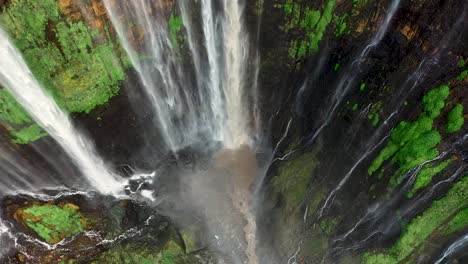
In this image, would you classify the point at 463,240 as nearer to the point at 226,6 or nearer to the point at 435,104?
the point at 435,104

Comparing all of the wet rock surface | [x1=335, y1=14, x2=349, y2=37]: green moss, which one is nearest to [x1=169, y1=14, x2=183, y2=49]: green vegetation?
[x1=335, y1=14, x2=349, y2=37]: green moss

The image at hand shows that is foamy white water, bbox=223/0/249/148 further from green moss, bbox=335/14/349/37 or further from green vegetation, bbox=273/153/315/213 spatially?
green moss, bbox=335/14/349/37

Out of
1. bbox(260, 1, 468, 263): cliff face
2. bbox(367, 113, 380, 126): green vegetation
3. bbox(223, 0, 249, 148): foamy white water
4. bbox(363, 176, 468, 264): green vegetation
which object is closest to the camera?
bbox(260, 1, 468, 263): cliff face

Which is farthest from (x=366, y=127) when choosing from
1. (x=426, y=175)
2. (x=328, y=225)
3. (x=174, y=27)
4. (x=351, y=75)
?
(x=174, y=27)

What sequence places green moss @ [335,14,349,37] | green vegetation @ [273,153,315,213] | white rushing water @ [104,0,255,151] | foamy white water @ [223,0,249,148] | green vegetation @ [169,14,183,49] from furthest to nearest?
1. green vegetation @ [273,153,315,213]
2. foamy white water @ [223,0,249,148]
3. green vegetation @ [169,14,183,49]
4. white rushing water @ [104,0,255,151]
5. green moss @ [335,14,349,37]

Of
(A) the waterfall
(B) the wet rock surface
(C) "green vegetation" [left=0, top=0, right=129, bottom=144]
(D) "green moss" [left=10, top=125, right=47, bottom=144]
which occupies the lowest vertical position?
(A) the waterfall

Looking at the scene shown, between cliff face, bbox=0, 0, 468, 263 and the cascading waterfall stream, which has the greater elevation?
the cascading waterfall stream
